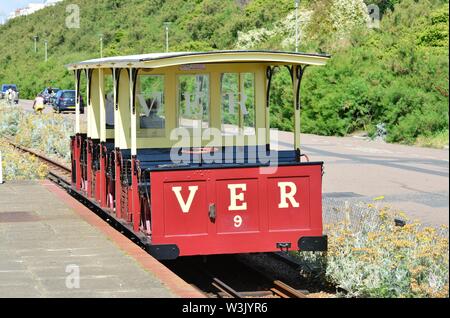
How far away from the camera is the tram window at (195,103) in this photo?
1261cm

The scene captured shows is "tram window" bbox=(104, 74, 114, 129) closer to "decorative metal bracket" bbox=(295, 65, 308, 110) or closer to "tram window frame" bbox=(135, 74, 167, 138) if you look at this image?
"tram window frame" bbox=(135, 74, 167, 138)

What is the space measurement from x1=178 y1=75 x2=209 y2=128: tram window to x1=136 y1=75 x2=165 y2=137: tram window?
256mm

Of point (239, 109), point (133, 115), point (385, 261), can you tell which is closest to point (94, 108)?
point (239, 109)

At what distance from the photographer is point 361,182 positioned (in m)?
20.8

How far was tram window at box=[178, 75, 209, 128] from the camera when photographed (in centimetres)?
1261

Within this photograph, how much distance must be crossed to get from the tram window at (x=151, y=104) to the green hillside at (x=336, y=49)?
8.11 meters

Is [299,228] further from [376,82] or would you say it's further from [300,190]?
[376,82]

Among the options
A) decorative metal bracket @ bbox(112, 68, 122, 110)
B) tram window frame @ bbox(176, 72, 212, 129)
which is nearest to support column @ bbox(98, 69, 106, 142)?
decorative metal bracket @ bbox(112, 68, 122, 110)

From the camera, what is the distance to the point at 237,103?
1278 cm

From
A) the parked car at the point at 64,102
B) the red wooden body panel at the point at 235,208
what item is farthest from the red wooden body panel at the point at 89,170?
the parked car at the point at 64,102

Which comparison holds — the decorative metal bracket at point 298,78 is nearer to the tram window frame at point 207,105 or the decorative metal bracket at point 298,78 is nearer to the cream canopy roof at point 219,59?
the cream canopy roof at point 219,59

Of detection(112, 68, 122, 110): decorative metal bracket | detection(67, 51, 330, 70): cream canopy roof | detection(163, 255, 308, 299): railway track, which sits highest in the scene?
detection(67, 51, 330, 70): cream canopy roof

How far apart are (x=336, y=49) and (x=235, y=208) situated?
101 ft

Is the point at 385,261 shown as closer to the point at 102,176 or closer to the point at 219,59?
the point at 219,59
